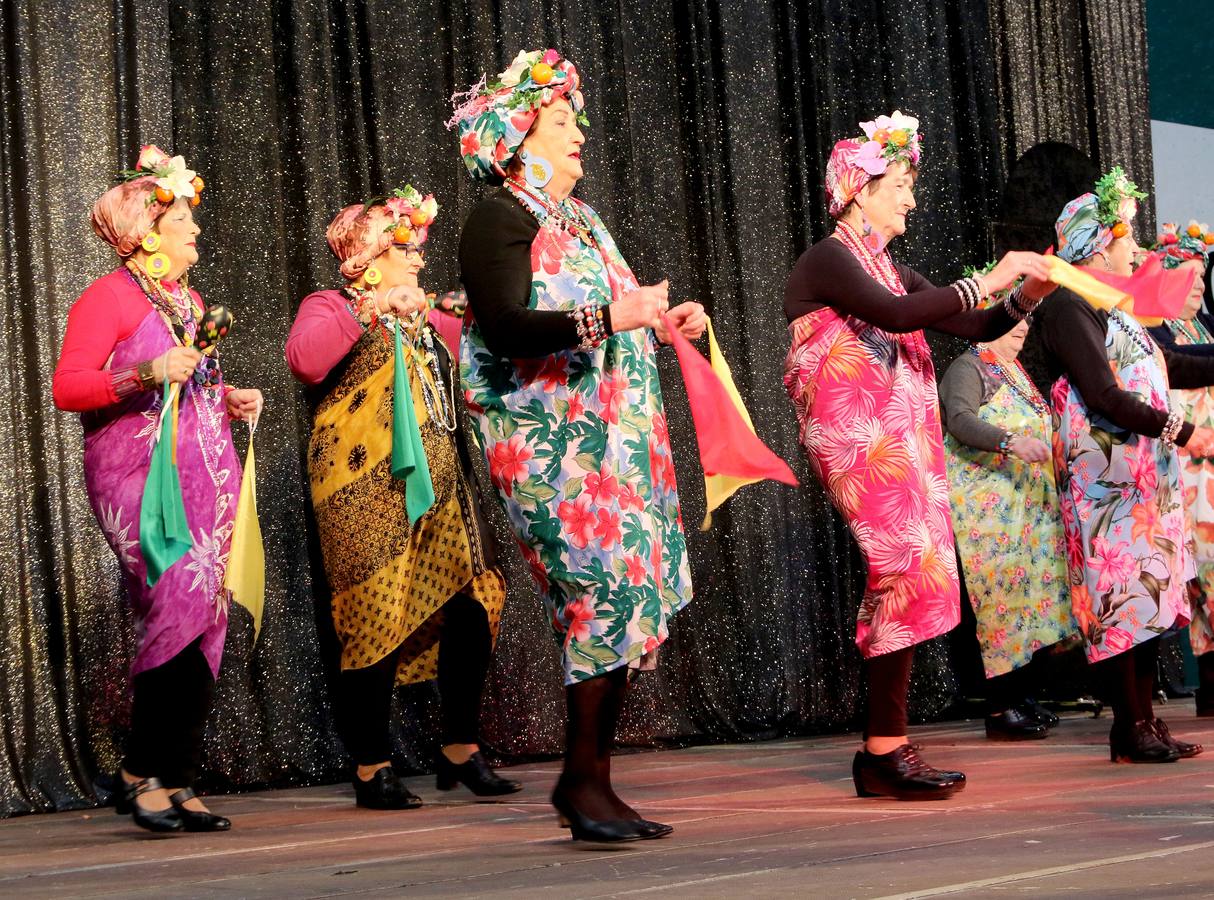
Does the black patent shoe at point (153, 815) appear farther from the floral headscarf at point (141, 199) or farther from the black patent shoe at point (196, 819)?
the floral headscarf at point (141, 199)

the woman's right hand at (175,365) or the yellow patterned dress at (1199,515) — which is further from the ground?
the woman's right hand at (175,365)

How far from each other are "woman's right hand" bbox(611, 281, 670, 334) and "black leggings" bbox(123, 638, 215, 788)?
1448 mm

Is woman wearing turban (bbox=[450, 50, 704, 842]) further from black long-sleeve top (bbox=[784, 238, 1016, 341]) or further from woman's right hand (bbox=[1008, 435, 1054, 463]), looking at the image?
woman's right hand (bbox=[1008, 435, 1054, 463])

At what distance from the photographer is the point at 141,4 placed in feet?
14.8

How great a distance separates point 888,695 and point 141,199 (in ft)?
6.61

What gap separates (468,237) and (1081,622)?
207 centimetres

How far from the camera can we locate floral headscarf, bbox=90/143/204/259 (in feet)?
11.9

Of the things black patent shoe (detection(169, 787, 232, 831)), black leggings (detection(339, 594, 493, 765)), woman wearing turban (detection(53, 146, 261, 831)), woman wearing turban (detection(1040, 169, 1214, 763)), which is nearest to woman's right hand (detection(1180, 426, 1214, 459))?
woman wearing turban (detection(1040, 169, 1214, 763))

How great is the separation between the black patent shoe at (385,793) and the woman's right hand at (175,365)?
1.07 metres

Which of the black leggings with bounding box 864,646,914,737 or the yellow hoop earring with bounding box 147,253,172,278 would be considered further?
the yellow hoop earring with bounding box 147,253,172,278

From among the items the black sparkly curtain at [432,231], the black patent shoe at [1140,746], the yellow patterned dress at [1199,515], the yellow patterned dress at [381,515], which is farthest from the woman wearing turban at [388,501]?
the yellow patterned dress at [1199,515]

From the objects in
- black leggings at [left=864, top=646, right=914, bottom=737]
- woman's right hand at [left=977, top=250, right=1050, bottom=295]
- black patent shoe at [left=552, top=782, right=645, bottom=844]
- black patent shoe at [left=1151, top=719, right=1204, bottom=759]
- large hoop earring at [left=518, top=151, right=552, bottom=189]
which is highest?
large hoop earring at [left=518, top=151, right=552, bottom=189]

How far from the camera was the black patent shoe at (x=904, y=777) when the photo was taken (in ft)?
10.5

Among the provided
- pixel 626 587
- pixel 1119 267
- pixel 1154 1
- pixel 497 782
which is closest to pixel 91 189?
pixel 497 782
